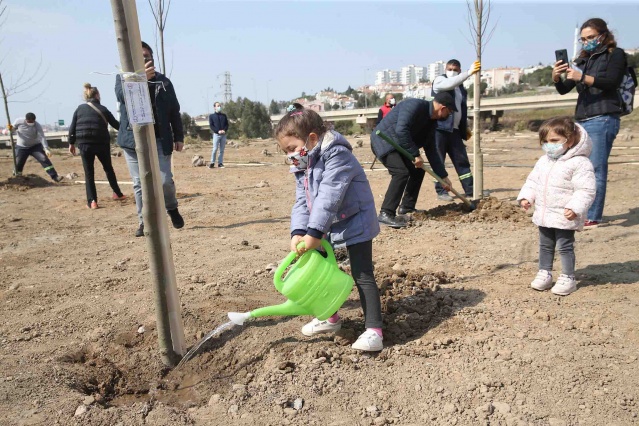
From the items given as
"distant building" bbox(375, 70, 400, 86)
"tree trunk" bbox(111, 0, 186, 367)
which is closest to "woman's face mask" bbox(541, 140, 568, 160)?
"tree trunk" bbox(111, 0, 186, 367)

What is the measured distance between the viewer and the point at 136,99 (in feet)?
7.92

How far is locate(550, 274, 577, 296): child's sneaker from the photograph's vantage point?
334 centimetres

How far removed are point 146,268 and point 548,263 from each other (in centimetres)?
322

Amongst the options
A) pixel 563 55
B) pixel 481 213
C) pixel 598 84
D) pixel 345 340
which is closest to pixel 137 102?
pixel 345 340

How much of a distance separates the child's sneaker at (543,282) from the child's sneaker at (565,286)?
55mm

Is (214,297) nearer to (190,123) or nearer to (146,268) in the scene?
(146,268)

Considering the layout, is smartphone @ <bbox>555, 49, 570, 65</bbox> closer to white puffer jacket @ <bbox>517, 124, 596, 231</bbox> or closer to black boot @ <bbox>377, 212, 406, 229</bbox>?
white puffer jacket @ <bbox>517, 124, 596, 231</bbox>

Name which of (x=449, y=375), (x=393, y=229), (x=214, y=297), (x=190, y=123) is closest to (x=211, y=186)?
(x=393, y=229)

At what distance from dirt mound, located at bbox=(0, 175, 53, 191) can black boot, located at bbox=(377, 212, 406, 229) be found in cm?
737

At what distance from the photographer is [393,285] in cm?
368

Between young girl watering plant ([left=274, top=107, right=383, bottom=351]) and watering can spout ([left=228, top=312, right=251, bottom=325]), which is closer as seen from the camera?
young girl watering plant ([left=274, top=107, right=383, bottom=351])

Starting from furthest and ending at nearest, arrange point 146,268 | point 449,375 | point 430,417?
point 146,268 → point 449,375 → point 430,417

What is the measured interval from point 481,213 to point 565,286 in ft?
8.00

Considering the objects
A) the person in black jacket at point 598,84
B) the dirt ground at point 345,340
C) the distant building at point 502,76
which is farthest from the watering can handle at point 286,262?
the distant building at point 502,76
